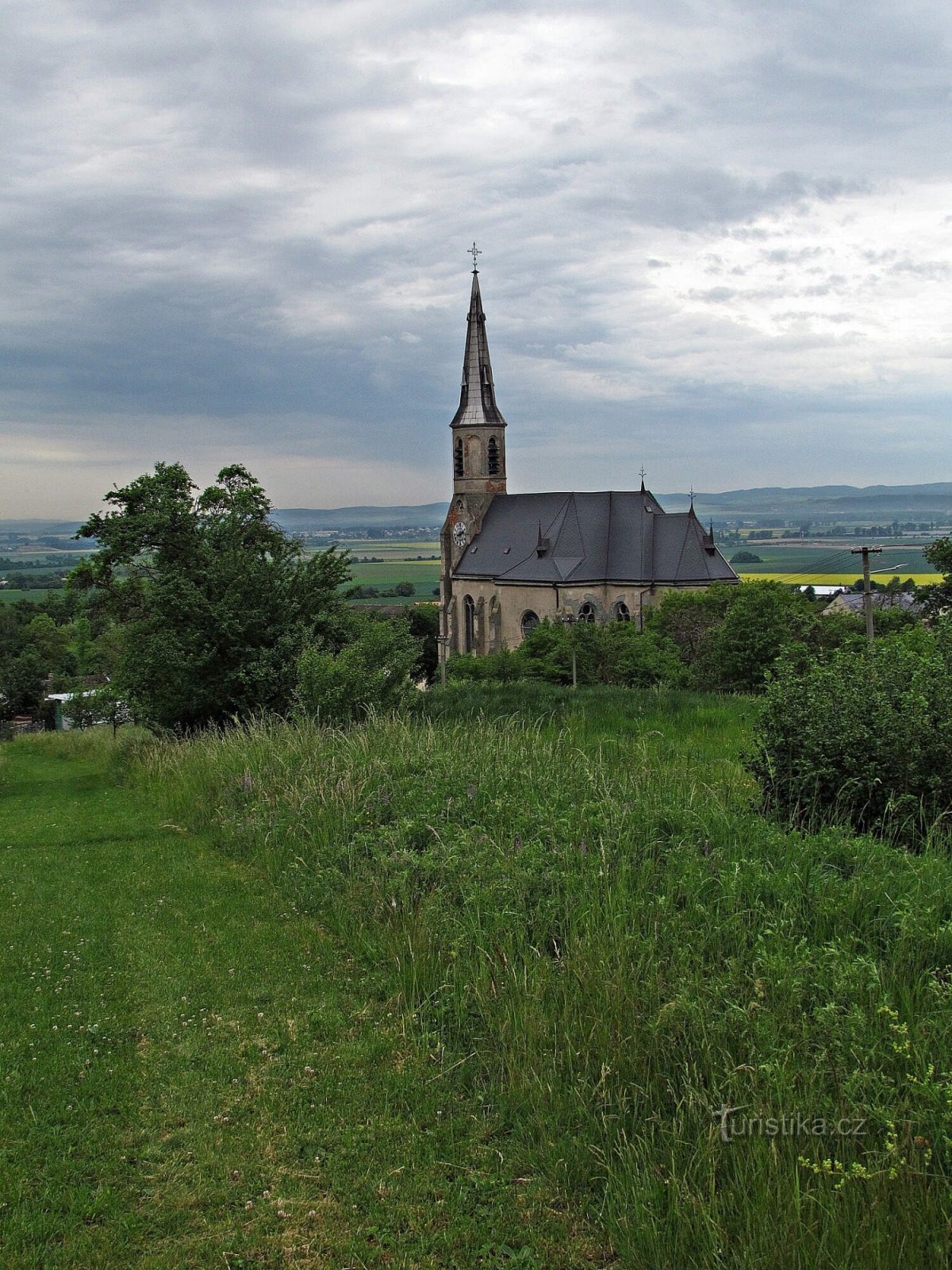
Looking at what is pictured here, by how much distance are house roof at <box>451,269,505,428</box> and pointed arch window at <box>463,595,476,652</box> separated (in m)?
12.0

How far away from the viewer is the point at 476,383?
67.3m

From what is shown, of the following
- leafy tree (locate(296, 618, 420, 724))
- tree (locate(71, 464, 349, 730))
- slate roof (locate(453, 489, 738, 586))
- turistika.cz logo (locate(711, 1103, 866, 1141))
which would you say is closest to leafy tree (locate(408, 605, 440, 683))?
slate roof (locate(453, 489, 738, 586))

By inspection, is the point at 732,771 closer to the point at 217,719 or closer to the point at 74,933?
the point at 74,933

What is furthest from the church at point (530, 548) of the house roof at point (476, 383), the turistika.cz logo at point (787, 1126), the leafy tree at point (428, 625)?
the turistika.cz logo at point (787, 1126)

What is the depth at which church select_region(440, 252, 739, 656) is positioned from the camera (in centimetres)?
5922

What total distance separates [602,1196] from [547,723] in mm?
10286

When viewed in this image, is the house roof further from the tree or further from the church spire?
the tree

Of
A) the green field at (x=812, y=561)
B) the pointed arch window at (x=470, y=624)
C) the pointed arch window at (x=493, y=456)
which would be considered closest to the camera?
the pointed arch window at (x=470, y=624)

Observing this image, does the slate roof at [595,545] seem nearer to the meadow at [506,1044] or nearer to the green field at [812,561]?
the green field at [812,561]

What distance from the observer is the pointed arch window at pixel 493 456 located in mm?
67625

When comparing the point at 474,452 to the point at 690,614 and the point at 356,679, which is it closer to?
the point at 690,614

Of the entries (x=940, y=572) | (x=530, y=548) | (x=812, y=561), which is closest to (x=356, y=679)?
(x=940, y=572)

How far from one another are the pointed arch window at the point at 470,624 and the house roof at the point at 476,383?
1202 centimetres

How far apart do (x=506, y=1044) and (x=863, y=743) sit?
13.3ft
